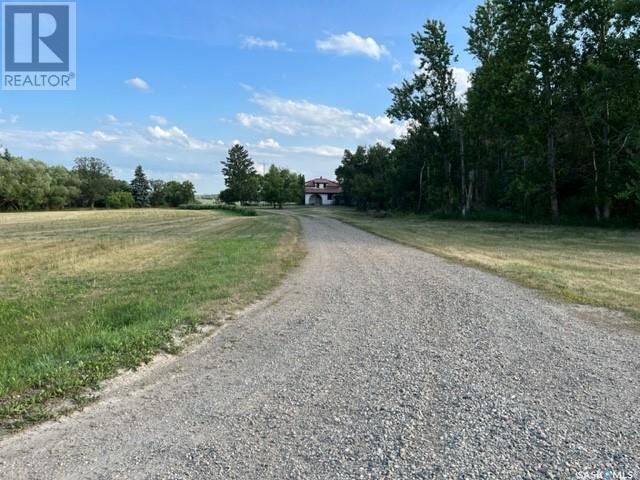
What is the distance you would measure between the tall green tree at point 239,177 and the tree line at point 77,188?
9129mm

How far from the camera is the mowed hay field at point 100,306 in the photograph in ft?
13.8

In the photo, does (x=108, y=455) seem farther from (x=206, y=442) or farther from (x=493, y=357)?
(x=493, y=357)

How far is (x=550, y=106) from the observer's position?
92.2ft

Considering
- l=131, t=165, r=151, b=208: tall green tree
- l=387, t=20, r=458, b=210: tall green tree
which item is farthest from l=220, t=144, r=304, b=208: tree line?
l=387, t=20, r=458, b=210: tall green tree

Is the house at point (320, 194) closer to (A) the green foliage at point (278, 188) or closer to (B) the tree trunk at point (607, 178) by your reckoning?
(A) the green foliage at point (278, 188)

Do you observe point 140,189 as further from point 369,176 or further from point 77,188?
point 369,176

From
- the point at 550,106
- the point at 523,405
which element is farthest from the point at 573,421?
the point at 550,106

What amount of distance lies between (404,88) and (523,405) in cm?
4048

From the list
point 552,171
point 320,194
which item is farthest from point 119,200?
point 552,171

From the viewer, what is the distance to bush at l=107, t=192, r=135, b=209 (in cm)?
9244

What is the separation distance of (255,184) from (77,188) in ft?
117

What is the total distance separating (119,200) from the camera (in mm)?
92750

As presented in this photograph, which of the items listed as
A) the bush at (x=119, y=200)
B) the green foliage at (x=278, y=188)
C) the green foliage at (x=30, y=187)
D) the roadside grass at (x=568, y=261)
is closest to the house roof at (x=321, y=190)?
the green foliage at (x=278, y=188)

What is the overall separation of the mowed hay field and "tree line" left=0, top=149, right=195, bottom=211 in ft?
236
